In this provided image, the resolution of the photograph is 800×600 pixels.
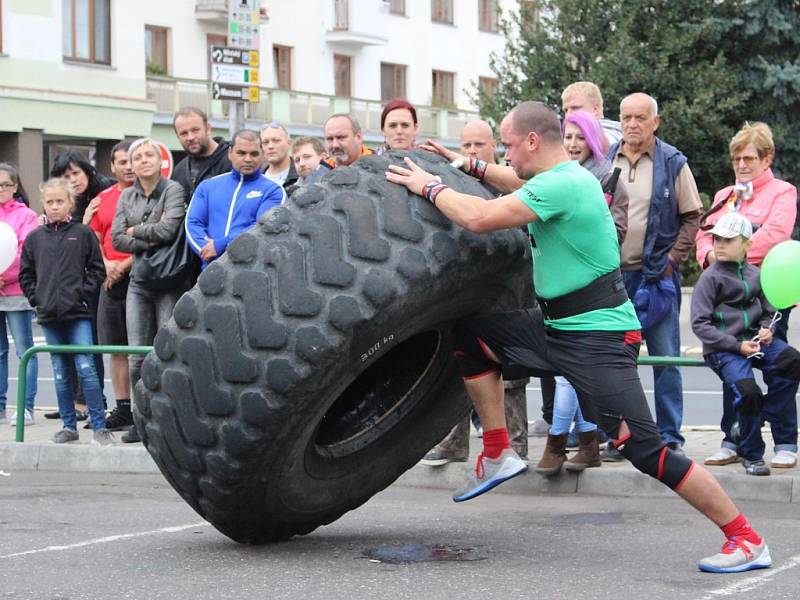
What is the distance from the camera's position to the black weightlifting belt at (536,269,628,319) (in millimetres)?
6680

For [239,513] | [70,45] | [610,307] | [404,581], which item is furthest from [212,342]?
[70,45]

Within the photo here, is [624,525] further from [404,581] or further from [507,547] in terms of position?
[404,581]

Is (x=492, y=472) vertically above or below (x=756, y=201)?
below

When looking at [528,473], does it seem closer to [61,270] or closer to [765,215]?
[765,215]

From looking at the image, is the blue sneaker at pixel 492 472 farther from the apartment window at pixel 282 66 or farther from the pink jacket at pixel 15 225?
the apartment window at pixel 282 66

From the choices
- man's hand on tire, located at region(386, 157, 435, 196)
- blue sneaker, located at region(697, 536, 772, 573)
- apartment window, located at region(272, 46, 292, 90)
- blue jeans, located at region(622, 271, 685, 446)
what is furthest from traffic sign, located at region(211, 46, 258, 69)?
apartment window, located at region(272, 46, 292, 90)

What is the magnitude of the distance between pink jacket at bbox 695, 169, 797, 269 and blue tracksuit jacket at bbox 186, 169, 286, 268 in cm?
287

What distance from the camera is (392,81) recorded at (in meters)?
50.8

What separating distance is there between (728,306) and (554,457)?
1368 millimetres

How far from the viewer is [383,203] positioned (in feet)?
21.5

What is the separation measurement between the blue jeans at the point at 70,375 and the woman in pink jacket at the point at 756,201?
433cm

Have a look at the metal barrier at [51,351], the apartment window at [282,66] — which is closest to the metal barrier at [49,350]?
the metal barrier at [51,351]

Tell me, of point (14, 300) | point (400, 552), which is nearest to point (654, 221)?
point (400, 552)

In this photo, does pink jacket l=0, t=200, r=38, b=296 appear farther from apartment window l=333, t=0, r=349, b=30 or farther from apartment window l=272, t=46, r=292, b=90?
apartment window l=333, t=0, r=349, b=30
